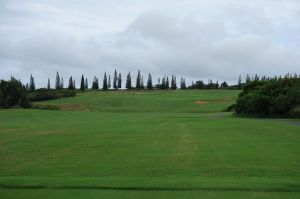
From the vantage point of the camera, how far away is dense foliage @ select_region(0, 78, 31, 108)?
3804 inches

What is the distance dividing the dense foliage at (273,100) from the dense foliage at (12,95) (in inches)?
1822

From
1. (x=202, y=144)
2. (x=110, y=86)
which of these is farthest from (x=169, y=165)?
(x=110, y=86)

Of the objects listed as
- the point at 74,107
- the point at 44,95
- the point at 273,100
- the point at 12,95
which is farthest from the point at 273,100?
the point at 44,95

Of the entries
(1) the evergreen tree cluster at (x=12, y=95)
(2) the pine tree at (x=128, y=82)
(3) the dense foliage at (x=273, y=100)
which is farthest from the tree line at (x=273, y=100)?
(2) the pine tree at (x=128, y=82)

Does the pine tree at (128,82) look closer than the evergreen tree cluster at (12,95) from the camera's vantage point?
No

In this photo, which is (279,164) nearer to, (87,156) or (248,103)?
(87,156)

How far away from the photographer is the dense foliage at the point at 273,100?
205ft

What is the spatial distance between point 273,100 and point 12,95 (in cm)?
5432

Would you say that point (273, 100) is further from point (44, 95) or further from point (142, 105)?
point (44, 95)

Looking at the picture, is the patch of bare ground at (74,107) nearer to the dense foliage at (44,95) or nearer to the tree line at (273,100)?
the dense foliage at (44,95)

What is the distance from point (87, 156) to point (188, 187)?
881 cm

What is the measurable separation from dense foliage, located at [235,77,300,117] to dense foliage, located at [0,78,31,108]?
46282 millimetres

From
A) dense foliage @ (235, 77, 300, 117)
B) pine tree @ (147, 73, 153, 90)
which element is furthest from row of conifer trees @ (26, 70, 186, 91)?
dense foliage @ (235, 77, 300, 117)

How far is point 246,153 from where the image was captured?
66.1 ft
